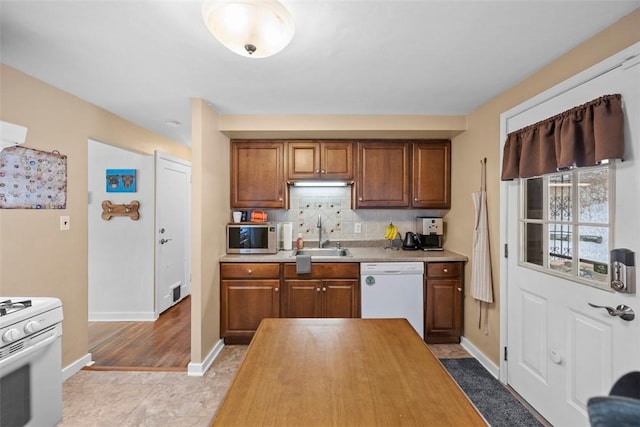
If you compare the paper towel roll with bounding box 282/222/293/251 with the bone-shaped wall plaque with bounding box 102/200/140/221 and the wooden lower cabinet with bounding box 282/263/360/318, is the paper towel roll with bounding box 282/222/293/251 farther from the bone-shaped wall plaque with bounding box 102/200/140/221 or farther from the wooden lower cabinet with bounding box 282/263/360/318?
the bone-shaped wall plaque with bounding box 102/200/140/221

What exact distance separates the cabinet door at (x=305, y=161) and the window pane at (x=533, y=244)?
79.2 inches

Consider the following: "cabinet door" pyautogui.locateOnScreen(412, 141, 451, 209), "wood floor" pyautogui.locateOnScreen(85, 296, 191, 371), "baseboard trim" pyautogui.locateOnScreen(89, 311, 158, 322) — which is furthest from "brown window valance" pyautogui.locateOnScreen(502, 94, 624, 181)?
"baseboard trim" pyautogui.locateOnScreen(89, 311, 158, 322)

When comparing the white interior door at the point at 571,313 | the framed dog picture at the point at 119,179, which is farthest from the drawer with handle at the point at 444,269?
the framed dog picture at the point at 119,179

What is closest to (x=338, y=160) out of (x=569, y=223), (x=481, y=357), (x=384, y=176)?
(x=384, y=176)

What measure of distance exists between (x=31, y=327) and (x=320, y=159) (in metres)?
2.60

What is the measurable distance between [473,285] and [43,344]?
123 inches

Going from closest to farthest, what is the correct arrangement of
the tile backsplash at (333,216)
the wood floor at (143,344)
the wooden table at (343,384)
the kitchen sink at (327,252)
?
the wooden table at (343,384), the wood floor at (143,344), the kitchen sink at (327,252), the tile backsplash at (333,216)

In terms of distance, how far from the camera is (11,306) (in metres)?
1.56

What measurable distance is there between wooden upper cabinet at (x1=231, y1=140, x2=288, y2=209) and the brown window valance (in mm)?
2159

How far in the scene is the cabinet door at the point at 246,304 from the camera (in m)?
2.88

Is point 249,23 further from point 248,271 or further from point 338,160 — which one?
point 248,271

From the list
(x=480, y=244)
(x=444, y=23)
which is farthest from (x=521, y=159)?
(x=444, y=23)

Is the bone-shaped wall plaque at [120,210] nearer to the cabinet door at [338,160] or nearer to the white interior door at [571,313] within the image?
the cabinet door at [338,160]

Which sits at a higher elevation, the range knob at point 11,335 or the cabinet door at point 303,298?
the range knob at point 11,335
